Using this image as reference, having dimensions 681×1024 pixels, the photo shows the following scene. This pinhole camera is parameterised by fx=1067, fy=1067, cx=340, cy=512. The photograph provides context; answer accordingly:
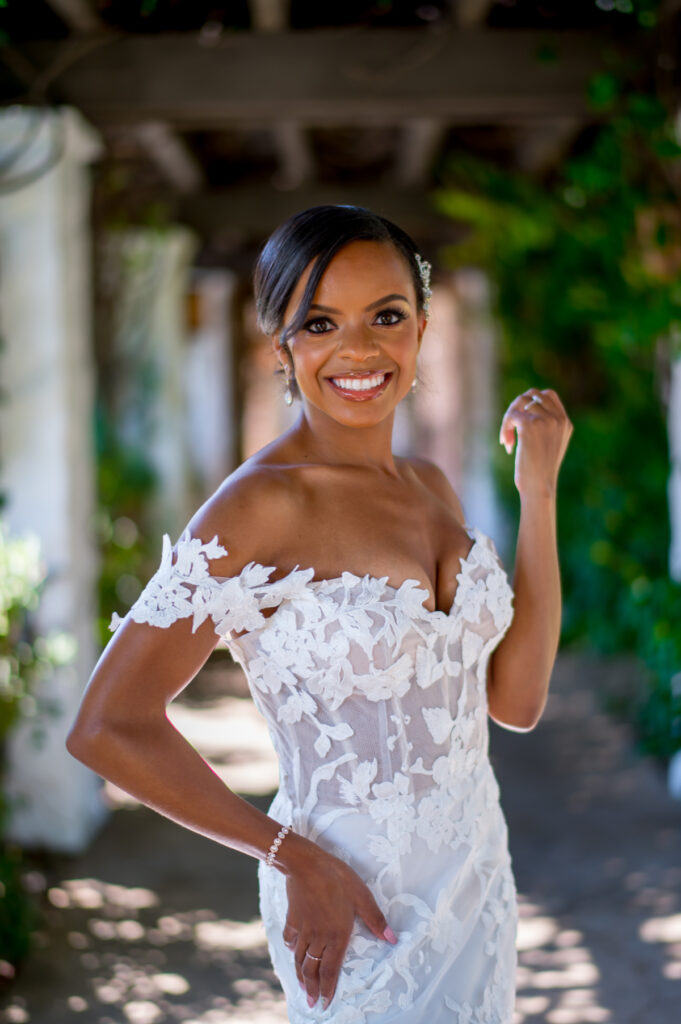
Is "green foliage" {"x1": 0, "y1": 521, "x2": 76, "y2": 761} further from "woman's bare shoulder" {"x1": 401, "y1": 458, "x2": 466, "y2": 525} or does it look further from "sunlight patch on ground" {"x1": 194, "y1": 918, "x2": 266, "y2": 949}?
"woman's bare shoulder" {"x1": 401, "y1": 458, "x2": 466, "y2": 525}

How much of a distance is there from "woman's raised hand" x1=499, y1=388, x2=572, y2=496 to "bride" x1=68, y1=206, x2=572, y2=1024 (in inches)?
5.8

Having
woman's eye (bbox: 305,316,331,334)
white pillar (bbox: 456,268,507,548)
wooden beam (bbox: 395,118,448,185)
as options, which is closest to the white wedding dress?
woman's eye (bbox: 305,316,331,334)

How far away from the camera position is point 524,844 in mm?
4316

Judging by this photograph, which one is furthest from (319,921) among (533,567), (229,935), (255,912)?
(255,912)

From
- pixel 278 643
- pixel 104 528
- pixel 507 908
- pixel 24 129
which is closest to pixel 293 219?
pixel 278 643

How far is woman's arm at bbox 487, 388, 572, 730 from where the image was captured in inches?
65.7

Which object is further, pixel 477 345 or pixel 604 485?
pixel 477 345

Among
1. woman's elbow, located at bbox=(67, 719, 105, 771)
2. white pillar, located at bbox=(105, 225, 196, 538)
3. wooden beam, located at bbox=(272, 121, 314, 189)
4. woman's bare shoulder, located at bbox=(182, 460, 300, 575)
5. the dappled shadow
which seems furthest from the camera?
white pillar, located at bbox=(105, 225, 196, 538)

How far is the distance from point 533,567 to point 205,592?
23.2 inches

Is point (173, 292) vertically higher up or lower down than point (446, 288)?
lower down

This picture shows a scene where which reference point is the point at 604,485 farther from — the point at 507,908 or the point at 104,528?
the point at 507,908

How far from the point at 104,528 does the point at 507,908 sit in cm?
408

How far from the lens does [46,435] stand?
418 centimetres

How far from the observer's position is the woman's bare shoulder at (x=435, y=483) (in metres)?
1.78
